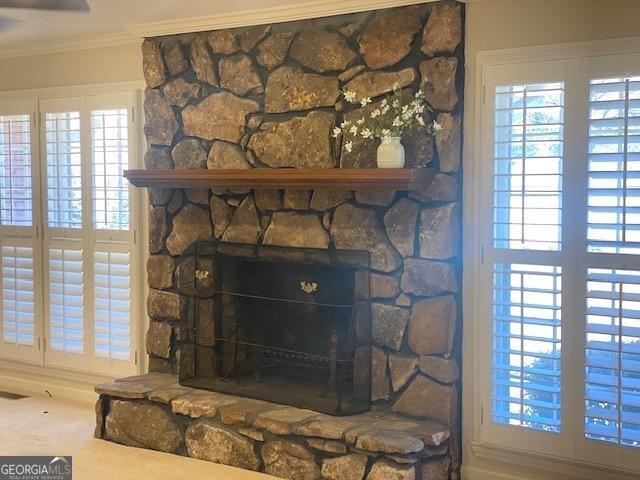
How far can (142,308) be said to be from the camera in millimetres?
5191

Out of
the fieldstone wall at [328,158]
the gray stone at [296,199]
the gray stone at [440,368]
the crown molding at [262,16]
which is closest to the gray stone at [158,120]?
the fieldstone wall at [328,158]

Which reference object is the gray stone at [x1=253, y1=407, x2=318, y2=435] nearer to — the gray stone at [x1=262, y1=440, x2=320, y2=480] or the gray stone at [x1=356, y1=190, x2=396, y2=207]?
the gray stone at [x1=262, y1=440, x2=320, y2=480]

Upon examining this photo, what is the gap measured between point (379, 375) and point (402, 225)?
2.60ft

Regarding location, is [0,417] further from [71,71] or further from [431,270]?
[431,270]

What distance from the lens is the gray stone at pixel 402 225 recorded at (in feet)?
13.3

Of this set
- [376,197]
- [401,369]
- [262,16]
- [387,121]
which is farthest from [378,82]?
[401,369]

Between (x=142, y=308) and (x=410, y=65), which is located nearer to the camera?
(x=410, y=65)

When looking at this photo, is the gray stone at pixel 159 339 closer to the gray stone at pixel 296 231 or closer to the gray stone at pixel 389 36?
the gray stone at pixel 296 231

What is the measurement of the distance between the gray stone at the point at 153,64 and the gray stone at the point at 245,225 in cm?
98

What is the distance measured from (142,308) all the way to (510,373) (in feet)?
8.07

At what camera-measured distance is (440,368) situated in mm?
4008

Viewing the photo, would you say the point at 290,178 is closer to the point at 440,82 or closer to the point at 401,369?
the point at 440,82

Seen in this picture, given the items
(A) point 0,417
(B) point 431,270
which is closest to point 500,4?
(B) point 431,270

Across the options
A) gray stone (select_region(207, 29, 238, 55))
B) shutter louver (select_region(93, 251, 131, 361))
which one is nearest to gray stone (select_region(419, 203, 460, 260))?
A: gray stone (select_region(207, 29, 238, 55))
